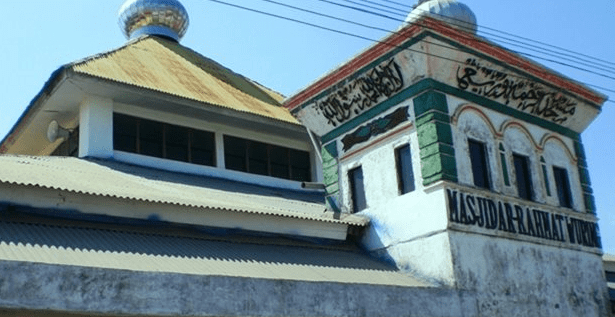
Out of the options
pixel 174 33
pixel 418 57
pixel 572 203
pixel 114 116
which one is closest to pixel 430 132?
pixel 418 57

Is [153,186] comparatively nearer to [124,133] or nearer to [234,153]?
[124,133]

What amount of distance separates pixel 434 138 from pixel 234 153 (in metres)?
6.05

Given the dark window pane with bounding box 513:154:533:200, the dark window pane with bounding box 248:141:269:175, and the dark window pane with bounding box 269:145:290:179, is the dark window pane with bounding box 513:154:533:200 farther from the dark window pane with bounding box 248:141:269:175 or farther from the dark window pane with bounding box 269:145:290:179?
the dark window pane with bounding box 248:141:269:175

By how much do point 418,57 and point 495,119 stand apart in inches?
77.9

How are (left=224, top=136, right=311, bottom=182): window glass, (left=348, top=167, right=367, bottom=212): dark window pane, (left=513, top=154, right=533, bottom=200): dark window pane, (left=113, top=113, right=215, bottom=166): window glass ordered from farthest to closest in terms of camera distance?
(left=224, top=136, right=311, bottom=182): window glass, (left=113, top=113, right=215, bottom=166): window glass, (left=348, top=167, right=367, bottom=212): dark window pane, (left=513, top=154, right=533, bottom=200): dark window pane

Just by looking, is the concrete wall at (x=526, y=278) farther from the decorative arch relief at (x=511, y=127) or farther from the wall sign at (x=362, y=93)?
the wall sign at (x=362, y=93)

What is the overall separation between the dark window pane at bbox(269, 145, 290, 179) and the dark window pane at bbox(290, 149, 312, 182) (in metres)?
0.16

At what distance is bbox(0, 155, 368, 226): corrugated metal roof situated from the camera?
9.24 metres

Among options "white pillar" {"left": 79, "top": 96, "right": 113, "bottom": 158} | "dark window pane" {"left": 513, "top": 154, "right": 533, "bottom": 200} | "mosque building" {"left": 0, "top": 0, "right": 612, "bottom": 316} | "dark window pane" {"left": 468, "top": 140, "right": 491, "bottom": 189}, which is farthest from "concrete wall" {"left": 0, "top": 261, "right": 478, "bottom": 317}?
"white pillar" {"left": 79, "top": 96, "right": 113, "bottom": 158}

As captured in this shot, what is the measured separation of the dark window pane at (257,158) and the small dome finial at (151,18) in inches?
205

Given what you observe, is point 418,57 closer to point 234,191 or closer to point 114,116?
point 234,191

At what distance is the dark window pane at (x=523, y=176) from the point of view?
40.1ft

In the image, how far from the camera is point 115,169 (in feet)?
42.0

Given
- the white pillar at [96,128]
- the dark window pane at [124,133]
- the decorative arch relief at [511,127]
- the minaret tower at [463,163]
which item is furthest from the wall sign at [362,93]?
the white pillar at [96,128]
